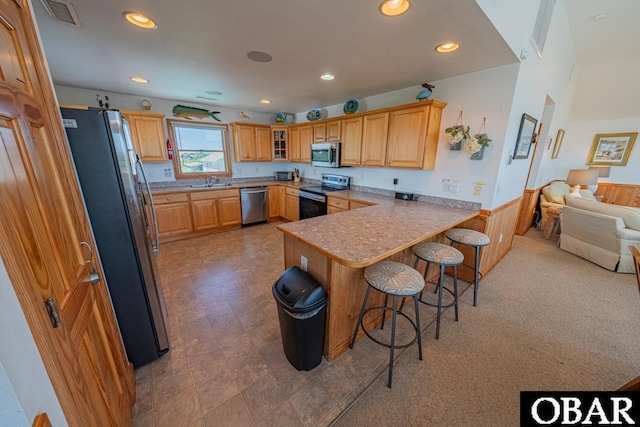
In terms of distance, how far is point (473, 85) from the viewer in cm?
253

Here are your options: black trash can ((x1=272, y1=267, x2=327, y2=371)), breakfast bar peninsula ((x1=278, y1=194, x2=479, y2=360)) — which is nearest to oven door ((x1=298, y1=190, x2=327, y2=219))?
breakfast bar peninsula ((x1=278, y1=194, x2=479, y2=360))

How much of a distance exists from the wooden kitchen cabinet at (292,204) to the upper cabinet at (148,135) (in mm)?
2339

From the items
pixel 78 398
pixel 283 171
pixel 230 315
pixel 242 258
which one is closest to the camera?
pixel 78 398

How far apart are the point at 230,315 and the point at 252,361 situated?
2.03 ft

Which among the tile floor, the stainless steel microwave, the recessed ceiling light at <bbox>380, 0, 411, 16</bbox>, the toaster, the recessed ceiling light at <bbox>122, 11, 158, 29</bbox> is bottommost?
the tile floor

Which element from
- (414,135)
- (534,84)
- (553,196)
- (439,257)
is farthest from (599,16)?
(439,257)

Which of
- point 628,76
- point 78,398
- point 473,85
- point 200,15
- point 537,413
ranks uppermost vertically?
point 628,76

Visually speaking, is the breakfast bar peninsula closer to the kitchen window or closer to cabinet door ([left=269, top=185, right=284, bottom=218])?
cabinet door ([left=269, top=185, right=284, bottom=218])

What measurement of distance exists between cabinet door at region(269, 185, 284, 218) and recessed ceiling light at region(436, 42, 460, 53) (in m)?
3.70

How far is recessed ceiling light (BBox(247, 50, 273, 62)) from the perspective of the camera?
213 cm

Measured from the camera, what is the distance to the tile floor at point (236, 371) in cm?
138

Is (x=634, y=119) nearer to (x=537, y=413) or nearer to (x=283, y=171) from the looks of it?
(x=537, y=413)

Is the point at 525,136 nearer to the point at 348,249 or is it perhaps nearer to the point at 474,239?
the point at 474,239

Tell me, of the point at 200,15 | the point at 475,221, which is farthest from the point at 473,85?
the point at 200,15
